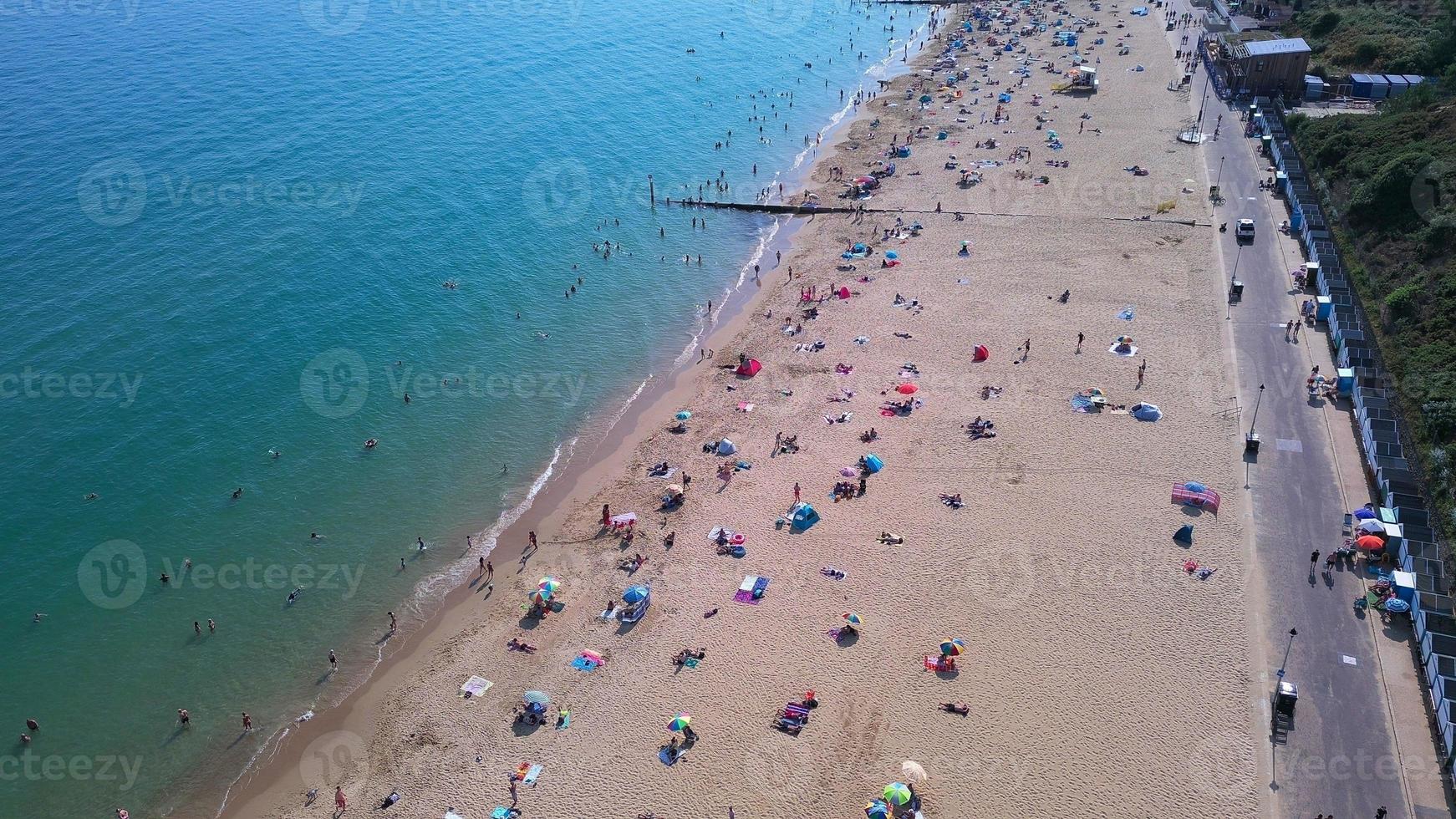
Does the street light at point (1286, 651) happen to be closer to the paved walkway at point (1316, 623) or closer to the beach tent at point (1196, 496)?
the paved walkway at point (1316, 623)

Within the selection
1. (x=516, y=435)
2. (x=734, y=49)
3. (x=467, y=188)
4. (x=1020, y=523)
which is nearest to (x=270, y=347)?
(x=516, y=435)

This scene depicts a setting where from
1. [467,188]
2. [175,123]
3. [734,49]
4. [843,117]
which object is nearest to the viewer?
[467,188]

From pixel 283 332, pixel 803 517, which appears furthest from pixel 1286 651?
pixel 283 332

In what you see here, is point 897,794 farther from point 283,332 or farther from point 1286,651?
point 283,332

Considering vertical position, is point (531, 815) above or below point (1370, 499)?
below

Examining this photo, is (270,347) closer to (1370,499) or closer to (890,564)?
(890,564)

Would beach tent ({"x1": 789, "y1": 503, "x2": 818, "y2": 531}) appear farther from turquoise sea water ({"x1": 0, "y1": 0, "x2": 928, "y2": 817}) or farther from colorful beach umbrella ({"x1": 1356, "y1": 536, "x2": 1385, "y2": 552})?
colorful beach umbrella ({"x1": 1356, "y1": 536, "x2": 1385, "y2": 552})
